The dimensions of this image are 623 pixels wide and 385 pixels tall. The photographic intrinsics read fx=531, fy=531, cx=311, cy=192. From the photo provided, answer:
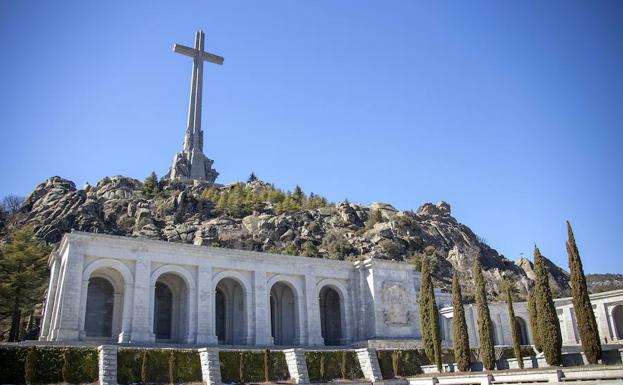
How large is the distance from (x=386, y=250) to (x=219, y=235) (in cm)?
2121

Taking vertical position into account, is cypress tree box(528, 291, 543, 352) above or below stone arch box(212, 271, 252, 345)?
below

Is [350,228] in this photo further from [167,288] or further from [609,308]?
[167,288]

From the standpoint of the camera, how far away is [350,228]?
240 feet

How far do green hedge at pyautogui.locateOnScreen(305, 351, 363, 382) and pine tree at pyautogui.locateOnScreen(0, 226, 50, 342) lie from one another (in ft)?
63.5

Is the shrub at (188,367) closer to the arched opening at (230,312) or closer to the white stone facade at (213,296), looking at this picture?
the white stone facade at (213,296)

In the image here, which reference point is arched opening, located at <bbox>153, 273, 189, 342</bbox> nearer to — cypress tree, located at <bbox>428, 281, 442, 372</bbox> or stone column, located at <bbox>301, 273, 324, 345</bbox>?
stone column, located at <bbox>301, 273, 324, 345</bbox>

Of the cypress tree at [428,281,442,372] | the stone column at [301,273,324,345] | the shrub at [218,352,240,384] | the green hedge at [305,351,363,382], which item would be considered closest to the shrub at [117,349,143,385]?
the shrub at [218,352,240,384]

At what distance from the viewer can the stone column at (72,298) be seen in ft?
93.8

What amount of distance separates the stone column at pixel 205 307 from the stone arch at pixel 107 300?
4.32 meters

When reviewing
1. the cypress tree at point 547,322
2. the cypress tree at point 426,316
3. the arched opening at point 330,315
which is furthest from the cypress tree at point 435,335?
the arched opening at point 330,315

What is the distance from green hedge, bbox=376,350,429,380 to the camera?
3177cm

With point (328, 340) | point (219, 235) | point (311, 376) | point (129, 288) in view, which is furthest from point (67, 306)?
point (219, 235)

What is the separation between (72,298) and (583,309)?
26.2 m

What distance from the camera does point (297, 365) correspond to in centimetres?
2798
